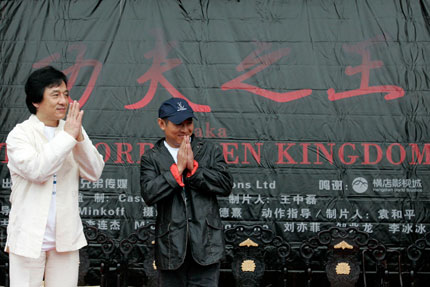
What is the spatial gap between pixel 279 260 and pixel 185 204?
1.94m

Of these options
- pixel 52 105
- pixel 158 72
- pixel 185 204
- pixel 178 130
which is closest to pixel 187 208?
pixel 185 204

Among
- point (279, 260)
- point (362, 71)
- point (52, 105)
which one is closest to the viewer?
point (52, 105)

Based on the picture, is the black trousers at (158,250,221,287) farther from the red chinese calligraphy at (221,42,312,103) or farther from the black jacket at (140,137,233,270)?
the red chinese calligraphy at (221,42,312,103)

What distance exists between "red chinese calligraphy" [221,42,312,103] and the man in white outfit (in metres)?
2.22

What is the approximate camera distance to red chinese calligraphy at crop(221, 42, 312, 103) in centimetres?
482

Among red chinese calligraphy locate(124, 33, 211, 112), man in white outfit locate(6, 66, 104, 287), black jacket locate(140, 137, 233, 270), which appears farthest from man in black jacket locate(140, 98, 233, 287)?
red chinese calligraphy locate(124, 33, 211, 112)

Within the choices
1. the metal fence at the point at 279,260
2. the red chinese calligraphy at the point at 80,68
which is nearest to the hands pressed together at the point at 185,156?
the metal fence at the point at 279,260

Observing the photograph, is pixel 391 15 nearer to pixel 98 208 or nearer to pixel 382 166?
pixel 382 166

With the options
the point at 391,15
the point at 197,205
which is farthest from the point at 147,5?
the point at 197,205

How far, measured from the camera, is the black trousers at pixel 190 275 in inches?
117

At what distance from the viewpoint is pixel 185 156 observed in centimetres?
294

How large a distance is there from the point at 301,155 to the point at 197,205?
2.00 m

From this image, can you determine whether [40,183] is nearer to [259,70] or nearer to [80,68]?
[80,68]

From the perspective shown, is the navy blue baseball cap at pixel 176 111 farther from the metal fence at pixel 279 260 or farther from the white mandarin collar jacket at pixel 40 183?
the metal fence at pixel 279 260
